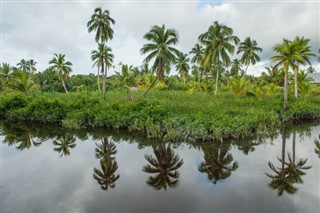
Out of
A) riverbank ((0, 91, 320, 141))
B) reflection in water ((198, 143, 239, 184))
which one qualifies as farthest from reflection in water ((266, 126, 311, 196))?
riverbank ((0, 91, 320, 141))

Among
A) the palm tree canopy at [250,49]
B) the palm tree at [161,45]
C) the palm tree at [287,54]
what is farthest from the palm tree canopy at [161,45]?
the palm tree canopy at [250,49]

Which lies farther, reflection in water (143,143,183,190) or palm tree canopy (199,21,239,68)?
palm tree canopy (199,21,239,68)

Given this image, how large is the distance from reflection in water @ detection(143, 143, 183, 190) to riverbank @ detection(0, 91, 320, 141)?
236 cm

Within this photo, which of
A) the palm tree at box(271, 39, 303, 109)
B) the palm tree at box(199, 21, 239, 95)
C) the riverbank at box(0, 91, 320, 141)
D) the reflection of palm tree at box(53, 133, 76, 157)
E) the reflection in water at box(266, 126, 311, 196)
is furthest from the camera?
the palm tree at box(199, 21, 239, 95)

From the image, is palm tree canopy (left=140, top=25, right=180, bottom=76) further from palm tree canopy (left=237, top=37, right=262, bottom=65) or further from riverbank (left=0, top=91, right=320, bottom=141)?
palm tree canopy (left=237, top=37, right=262, bottom=65)

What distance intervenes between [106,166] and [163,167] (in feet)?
8.41

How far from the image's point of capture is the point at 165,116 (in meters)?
18.5

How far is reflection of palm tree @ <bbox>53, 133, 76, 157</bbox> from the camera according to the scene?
1449 cm

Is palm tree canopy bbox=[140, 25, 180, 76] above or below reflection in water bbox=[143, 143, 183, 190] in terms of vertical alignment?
above

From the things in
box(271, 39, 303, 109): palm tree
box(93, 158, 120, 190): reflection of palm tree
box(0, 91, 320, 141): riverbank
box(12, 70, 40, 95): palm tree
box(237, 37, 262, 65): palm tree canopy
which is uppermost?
box(237, 37, 262, 65): palm tree canopy

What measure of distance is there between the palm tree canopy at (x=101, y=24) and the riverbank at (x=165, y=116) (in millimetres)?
10893

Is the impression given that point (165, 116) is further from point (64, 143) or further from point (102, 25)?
point (102, 25)

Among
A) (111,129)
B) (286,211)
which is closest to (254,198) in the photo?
(286,211)

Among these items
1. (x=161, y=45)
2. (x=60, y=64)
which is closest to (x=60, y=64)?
(x=60, y=64)
